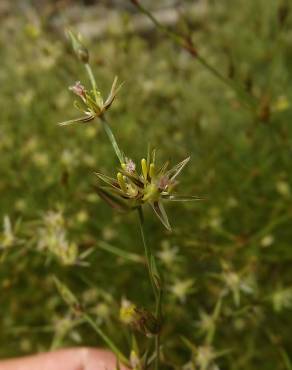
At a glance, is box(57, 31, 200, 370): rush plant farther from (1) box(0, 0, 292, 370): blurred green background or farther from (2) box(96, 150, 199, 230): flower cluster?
(1) box(0, 0, 292, 370): blurred green background

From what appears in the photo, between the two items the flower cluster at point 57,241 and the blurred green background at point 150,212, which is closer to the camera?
the flower cluster at point 57,241

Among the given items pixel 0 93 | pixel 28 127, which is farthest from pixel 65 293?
pixel 0 93

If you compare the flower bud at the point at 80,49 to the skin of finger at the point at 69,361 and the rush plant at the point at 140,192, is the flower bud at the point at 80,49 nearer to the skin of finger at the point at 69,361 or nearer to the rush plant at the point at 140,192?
the rush plant at the point at 140,192

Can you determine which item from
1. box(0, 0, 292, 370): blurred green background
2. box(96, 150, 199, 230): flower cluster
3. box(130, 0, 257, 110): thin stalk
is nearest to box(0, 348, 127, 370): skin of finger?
box(0, 0, 292, 370): blurred green background

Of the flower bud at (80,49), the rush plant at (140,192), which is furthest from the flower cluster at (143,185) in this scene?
the flower bud at (80,49)

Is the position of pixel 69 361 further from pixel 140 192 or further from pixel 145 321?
pixel 140 192

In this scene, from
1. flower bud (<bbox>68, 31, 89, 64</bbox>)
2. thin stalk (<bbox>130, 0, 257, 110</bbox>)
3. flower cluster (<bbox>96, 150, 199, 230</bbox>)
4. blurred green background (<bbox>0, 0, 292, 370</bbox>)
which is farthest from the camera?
blurred green background (<bbox>0, 0, 292, 370</bbox>)

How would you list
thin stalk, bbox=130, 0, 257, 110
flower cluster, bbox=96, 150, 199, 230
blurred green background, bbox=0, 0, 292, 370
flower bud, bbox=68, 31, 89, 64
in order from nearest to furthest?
1. flower cluster, bbox=96, 150, 199, 230
2. flower bud, bbox=68, 31, 89, 64
3. thin stalk, bbox=130, 0, 257, 110
4. blurred green background, bbox=0, 0, 292, 370

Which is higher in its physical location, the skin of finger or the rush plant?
the rush plant
